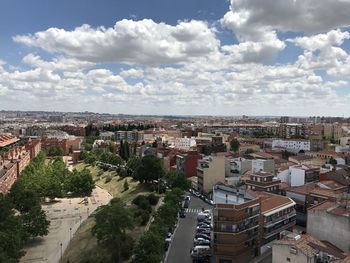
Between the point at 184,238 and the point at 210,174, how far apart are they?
21913 mm

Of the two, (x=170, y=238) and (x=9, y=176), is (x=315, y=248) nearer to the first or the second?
(x=170, y=238)

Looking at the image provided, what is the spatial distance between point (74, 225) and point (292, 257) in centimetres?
3217

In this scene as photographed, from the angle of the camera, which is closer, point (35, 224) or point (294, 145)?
point (35, 224)

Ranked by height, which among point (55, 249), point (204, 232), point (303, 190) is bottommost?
point (55, 249)

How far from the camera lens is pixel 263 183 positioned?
4975cm

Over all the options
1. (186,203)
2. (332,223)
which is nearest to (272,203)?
(332,223)

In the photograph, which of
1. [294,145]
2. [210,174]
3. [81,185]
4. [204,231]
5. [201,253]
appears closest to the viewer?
[201,253]

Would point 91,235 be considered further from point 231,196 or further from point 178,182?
point 178,182

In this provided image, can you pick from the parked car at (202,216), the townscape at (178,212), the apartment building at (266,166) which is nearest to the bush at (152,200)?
the townscape at (178,212)

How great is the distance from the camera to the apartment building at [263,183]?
49781 millimetres

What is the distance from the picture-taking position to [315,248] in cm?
2964

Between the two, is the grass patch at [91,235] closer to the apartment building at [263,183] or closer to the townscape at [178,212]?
the townscape at [178,212]

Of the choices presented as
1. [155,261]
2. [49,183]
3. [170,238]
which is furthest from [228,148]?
[155,261]

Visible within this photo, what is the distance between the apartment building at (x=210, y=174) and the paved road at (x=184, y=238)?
773 centimetres
